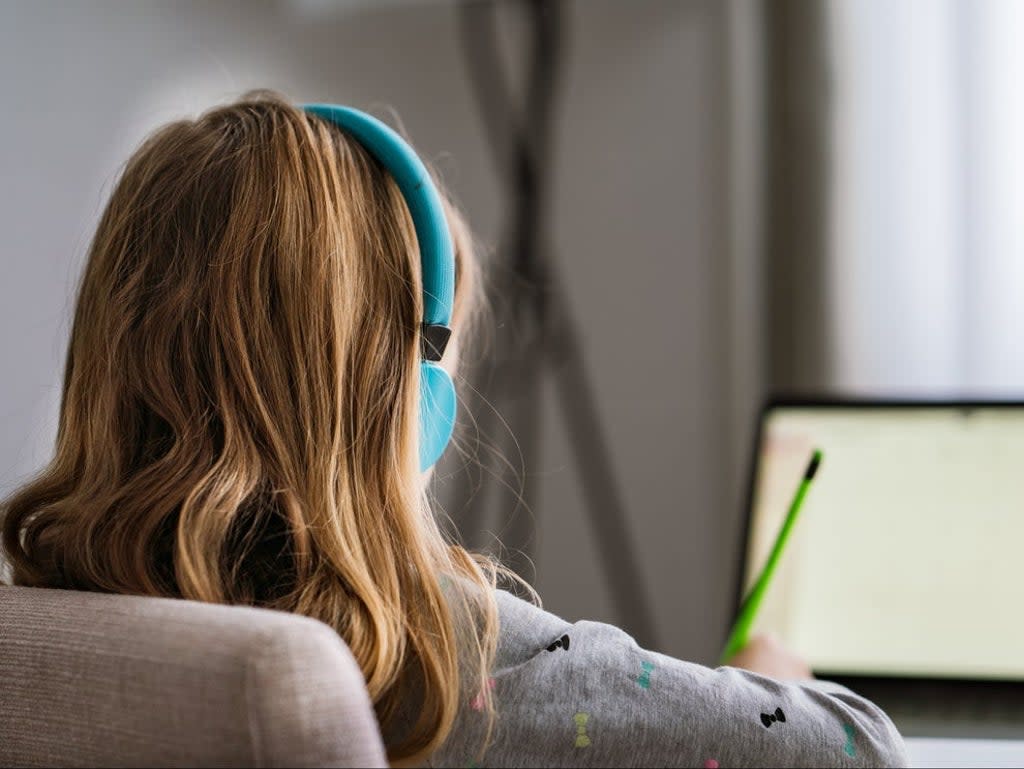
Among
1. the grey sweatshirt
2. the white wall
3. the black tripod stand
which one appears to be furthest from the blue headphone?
the black tripod stand

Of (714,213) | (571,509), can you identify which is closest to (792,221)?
(714,213)

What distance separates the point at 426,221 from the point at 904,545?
0.65m

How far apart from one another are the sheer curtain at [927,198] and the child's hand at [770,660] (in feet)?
1.86

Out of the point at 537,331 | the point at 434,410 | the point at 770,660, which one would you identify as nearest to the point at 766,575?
the point at 770,660

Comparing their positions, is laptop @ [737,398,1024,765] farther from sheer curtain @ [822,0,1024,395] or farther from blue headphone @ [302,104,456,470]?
blue headphone @ [302,104,456,470]

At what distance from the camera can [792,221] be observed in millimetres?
1656

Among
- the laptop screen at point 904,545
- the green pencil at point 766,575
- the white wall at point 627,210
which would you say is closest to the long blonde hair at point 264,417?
the green pencil at point 766,575

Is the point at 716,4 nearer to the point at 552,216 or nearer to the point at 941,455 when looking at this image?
the point at 552,216

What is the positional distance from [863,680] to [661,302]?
2.72ft

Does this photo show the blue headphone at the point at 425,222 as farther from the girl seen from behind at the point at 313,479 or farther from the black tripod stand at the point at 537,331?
the black tripod stand at the point at 537,331

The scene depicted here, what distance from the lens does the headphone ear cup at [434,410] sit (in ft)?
2.54

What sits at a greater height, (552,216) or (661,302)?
(552,216)

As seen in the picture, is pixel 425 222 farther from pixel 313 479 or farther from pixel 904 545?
pixel 904 545

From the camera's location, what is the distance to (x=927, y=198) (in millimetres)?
1500
